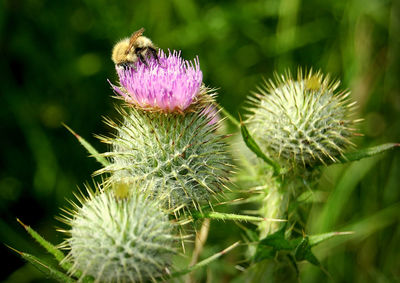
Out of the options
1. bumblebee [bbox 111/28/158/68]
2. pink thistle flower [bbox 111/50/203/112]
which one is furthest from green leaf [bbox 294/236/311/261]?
bumblebee [bbox 111/28/158/68]

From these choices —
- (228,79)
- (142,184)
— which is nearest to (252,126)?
(142,184)

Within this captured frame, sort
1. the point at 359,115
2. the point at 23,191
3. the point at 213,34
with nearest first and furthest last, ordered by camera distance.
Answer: the point at 23,191 → the point at 359,115 → the point at 213,34

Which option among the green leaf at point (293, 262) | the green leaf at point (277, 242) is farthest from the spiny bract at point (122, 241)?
the green leaf at point (293, 262)

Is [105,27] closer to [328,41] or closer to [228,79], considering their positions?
[228,79]

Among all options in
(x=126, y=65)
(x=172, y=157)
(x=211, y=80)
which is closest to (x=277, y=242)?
(x=172, y=157)

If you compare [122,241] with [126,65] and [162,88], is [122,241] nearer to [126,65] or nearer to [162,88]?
[162,88]

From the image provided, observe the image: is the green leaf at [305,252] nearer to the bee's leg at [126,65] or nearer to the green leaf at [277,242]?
the green leaf at [277,242]

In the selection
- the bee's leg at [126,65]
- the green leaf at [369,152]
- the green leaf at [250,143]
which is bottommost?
the green leaf at [369,152]
